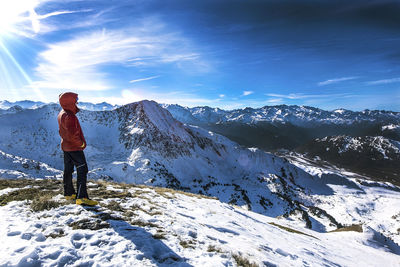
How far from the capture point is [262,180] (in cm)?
6594

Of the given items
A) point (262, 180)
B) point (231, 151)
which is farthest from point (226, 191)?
point (231, 151)

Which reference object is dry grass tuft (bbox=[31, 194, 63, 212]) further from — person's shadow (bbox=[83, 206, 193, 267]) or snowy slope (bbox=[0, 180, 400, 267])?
person's shadow (bbox=[83, 206, 193, 267])

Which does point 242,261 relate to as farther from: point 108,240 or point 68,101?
point 68,101

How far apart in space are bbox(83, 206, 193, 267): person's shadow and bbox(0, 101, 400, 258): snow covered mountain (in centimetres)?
3219

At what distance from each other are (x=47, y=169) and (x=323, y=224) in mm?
60502

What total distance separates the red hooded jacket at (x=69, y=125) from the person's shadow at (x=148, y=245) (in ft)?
10.1

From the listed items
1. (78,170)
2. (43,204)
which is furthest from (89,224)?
(78,170)

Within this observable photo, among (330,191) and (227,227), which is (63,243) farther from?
(330,191)

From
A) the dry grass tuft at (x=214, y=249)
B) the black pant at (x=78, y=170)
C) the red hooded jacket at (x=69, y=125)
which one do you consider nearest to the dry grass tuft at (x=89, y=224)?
the black pant at (x=78, y=170)

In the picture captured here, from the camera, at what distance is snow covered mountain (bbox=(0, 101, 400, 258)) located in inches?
1650

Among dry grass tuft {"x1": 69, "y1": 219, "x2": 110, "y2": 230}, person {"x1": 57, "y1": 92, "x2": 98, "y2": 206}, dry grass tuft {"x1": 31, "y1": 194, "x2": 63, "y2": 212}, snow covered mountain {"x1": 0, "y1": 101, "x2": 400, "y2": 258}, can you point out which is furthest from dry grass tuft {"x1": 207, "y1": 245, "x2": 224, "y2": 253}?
snow covered mountain {"x1": 0, "y1": 101, "x2": 400, "y2": 258}

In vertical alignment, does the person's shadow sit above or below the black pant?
below

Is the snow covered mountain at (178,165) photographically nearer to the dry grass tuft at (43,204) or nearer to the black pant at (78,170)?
the black pant at (78,170)

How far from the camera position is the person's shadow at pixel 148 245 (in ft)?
13.8
